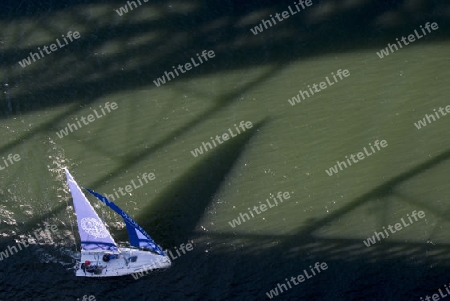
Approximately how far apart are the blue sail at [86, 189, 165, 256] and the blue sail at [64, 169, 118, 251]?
23.1 inches

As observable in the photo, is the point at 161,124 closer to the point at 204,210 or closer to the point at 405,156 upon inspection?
the point at 204,210

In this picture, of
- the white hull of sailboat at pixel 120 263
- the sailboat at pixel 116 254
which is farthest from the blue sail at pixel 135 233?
the white hull of sailboat at pixel 120 263

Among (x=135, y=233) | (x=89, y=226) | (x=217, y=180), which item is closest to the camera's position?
(x=89, y=226)

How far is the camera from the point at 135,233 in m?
29.7

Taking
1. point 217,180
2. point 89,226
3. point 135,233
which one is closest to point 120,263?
point 135,233

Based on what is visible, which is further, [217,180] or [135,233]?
[217,180]

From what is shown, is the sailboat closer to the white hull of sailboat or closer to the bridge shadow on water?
the white hull of sailboat

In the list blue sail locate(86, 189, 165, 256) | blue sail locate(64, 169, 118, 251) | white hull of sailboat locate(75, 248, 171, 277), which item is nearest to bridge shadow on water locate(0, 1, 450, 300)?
white hull of sailboat locate(75, 248, 171, 277)

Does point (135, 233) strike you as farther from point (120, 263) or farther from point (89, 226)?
point (89, 226)

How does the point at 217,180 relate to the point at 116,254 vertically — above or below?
above

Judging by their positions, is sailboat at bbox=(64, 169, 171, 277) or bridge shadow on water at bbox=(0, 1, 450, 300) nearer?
sailboat at bbox=(64, 169, 171, 277)

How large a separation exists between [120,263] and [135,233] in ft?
4.73

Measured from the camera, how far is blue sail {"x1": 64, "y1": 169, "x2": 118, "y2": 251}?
28297 mm

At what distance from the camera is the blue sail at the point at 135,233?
28.8 meters
